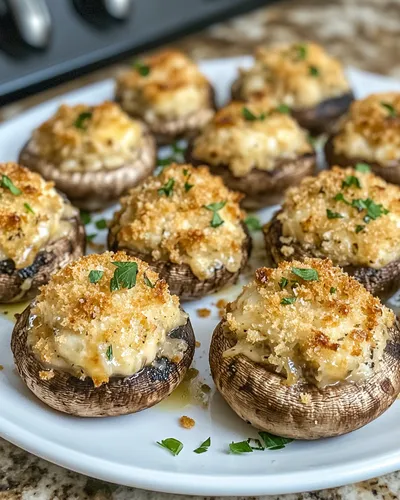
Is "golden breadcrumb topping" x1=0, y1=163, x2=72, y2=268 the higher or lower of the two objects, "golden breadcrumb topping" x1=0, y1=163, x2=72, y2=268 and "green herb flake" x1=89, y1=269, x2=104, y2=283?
the lower

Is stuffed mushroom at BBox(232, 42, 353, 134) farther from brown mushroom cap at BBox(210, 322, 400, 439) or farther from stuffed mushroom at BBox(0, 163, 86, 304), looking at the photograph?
brown mushroom cap at BBox(210, 322, 400, 439)

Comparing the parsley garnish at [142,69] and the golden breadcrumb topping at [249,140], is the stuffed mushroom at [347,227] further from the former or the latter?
the parsley garnish at [142,69]

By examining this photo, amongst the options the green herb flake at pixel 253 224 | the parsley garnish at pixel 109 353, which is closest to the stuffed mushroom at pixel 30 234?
the parsley garnish at pixel 109 353

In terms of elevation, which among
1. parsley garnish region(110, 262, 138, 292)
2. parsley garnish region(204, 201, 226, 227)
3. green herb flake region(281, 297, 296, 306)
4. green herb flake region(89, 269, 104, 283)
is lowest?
parsley garnish region(204, 201, 226, 227)

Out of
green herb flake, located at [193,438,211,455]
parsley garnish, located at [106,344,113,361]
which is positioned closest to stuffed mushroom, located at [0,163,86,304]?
parsley garnish, located at [106,344,113,361]

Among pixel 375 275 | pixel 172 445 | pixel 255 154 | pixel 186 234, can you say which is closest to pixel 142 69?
pixel 255 154

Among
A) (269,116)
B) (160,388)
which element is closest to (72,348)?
(160,388)

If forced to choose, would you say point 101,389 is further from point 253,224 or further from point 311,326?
point 253,224
